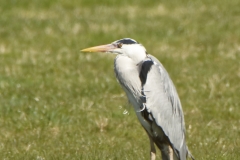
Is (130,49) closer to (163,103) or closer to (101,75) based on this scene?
(163,103)

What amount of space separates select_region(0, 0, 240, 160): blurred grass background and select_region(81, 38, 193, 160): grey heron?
696 mm

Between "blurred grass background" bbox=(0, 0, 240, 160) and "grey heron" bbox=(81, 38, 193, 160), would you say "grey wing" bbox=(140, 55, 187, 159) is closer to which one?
"grey heron" bbox=(81, 38, 193, 160)

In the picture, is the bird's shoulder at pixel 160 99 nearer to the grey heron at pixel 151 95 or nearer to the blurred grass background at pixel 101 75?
the grey heron at pixel 151 95

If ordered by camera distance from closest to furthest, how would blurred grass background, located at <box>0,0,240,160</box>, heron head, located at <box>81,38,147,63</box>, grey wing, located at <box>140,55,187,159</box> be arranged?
grey wing, located at <box>140,55,187,159</box> < heron head, located at <box>81,38,147,63</box> < blurred grass background, located at <box>0,0,240,160</box>

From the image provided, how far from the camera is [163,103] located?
6.27m

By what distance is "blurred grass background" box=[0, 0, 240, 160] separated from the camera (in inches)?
297

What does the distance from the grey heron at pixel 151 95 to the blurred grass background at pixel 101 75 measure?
696 mm

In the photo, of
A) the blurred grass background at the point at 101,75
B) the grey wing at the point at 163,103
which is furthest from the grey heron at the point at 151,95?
the blurred grass background at the point at 101,75

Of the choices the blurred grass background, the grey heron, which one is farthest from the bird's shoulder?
the blurred grass background

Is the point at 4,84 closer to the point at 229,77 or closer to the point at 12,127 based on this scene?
the point at 12,127

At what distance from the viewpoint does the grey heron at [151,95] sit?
6.15 m

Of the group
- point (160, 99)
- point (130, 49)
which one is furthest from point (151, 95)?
point (130, 49)

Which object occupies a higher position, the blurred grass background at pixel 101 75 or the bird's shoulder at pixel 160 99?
the bird's shoulder at pixel 160 99

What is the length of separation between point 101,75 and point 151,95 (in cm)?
434
